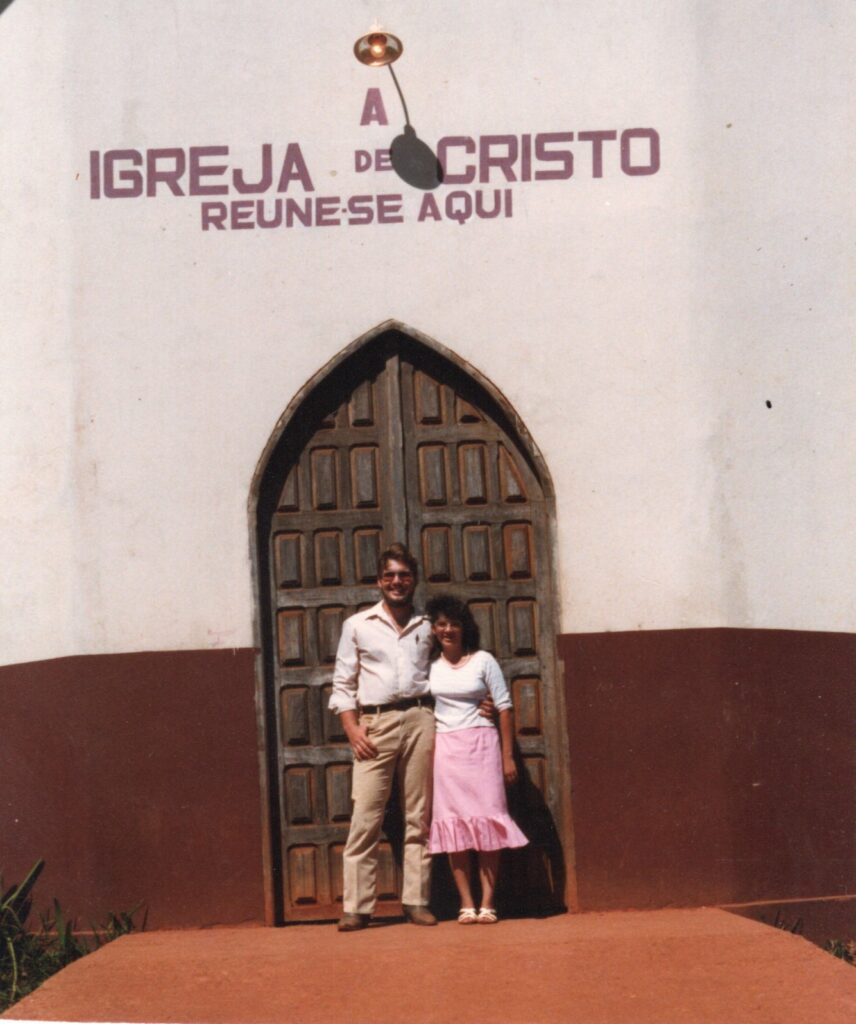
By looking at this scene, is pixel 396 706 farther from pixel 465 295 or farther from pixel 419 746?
pixel 465 295

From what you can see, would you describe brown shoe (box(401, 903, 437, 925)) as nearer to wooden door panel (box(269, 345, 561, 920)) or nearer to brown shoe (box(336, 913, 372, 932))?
brown shoe (box(336, 913, 372, 932))

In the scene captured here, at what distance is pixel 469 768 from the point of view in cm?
648

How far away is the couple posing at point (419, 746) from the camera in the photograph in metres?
6.47

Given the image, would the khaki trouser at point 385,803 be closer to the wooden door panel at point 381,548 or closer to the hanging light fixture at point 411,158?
the wooden door panel at point 381,548

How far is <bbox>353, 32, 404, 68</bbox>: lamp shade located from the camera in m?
6.76

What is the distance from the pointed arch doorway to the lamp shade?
4.12 ft

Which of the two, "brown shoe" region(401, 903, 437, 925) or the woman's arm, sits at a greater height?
the woman's arm

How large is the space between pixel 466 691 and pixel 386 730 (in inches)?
16.1

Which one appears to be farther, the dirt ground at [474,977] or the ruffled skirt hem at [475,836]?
the ruffled skirt hem at [475,836]

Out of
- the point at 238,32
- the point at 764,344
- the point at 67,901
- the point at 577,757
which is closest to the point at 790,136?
the point at 764,344

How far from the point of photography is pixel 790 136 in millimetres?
6906

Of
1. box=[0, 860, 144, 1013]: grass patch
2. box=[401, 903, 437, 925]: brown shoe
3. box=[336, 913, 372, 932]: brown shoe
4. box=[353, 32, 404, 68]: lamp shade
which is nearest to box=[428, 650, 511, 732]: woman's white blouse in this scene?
box=[401, 903, 437, 925]: brown shoe

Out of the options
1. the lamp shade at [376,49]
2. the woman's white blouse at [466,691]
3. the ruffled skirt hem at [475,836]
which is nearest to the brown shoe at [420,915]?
the ruffled skirt hem at [475,836]

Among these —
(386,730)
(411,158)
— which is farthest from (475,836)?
(411,158)
